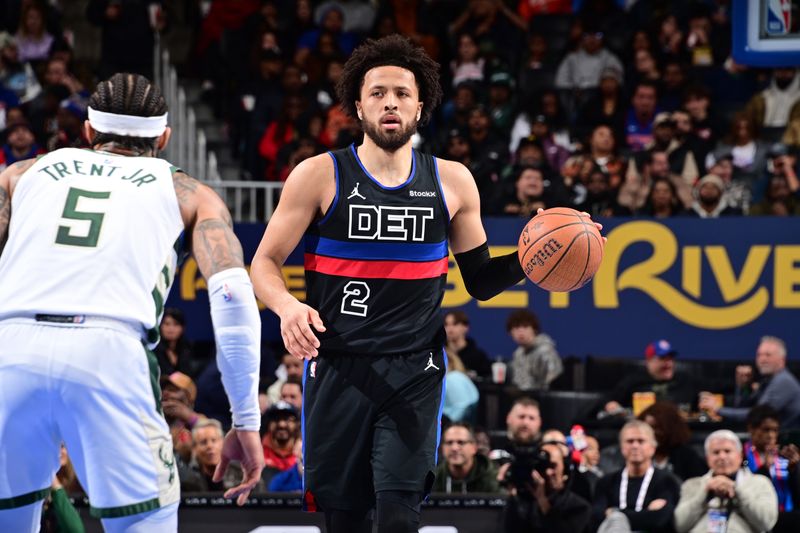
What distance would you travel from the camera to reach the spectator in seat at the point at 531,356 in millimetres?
11234

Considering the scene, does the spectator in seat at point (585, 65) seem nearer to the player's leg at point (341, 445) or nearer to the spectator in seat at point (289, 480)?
the spectator in seat at point (289, 480)

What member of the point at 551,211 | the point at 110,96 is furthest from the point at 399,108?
the point at 110,96

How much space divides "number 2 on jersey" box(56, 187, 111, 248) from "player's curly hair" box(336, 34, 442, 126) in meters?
1.57

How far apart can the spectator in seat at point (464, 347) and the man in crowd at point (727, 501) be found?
3060 mm

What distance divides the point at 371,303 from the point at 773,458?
4.96 meters

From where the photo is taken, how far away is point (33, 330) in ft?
13.4

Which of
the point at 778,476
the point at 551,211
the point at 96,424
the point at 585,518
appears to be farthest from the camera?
the point at 778,476

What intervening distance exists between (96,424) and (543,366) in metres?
7.56

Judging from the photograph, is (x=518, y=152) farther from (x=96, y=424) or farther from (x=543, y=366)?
(x=96, y=424)

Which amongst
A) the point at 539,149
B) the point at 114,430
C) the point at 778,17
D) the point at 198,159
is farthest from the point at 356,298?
the point at 198,159

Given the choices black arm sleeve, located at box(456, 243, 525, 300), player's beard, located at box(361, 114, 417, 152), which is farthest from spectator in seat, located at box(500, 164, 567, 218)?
player's beard, located at box(361, 114, 417, 152)

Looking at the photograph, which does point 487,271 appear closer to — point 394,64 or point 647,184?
point 394,64

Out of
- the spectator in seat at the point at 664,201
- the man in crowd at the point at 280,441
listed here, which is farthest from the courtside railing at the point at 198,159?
the man in crowd at the point at 280,441

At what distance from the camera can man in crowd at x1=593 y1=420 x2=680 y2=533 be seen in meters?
→ 8.51
